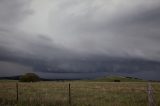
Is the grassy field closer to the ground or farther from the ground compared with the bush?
closer to the ground

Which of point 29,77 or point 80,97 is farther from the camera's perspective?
point 29,77

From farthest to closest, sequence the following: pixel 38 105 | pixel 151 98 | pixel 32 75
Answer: pixel 32 75 → pixel 38 105 → pixel 151 98

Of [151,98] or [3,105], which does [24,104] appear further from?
[151,98]

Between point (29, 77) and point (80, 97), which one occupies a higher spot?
point (29, 77)

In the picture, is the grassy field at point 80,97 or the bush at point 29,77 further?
the bush at point 29,77

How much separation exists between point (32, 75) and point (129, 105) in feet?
236

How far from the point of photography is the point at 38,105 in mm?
19016

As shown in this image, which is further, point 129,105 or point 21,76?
point 21,76

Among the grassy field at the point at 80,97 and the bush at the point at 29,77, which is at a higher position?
the bush at the point at 29,77

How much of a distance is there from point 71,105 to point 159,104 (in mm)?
6853

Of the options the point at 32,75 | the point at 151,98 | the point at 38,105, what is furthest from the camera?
the point at 32,75

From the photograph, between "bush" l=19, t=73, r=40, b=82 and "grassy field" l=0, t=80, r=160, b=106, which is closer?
"grassy field" l=0, t=80, r=160, b=106

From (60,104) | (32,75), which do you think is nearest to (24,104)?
(60,104)

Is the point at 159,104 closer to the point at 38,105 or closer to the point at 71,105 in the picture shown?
the point at 71,105
